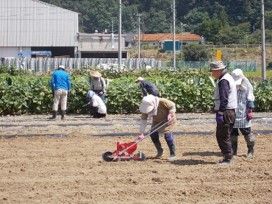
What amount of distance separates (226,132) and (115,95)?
10.6m

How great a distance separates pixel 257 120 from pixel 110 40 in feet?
187

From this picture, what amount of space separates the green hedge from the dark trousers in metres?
10.4

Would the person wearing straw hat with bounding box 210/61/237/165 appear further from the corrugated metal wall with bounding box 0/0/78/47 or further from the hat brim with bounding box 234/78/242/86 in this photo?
the corrugated metal wall with bounding box 0/0/78/47

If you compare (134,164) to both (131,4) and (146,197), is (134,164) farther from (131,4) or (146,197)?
(131,4)

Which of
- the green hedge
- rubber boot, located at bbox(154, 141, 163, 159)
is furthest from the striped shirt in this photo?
the green hedge

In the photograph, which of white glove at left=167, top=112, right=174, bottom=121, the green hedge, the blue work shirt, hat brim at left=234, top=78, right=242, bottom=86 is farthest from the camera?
the green hedge

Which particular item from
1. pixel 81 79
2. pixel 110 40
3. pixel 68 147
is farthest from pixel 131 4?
pixel 68 147

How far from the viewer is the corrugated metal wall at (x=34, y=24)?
215ft

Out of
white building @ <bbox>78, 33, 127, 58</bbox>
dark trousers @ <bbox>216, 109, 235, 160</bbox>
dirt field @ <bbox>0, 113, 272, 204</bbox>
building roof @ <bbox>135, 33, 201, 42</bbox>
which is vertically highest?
building roof @ <bbox>135, 33, 201, 42</bbox>

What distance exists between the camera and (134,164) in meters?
11.1

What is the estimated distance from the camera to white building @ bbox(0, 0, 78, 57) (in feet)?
215

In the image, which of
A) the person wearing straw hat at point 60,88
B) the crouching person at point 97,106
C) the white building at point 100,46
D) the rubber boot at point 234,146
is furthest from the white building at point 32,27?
the rubber boot at point 234,146

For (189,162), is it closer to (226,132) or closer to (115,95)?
(226,132)

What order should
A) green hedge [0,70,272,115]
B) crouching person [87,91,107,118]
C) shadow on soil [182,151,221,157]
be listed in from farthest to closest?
green hedge [0,70,272,115]
crouching person [87,91,107,118]
shadow on soil [182,151,221,157]
